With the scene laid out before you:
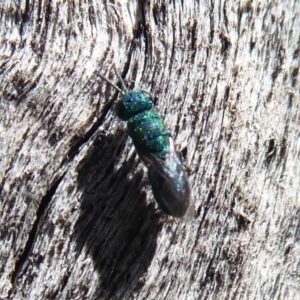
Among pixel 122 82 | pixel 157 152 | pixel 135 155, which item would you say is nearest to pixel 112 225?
pixel 135 155

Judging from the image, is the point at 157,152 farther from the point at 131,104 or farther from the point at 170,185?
the point at 131,104

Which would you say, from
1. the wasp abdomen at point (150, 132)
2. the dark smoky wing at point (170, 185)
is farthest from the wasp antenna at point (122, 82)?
the dark smoky wing at point (170, 185)

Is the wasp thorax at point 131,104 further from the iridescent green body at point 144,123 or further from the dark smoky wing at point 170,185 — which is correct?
the dark smoky wing at point 170,185

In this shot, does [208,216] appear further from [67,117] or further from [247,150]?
[67,117]

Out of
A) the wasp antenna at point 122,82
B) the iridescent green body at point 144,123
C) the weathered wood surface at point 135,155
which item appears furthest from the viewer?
the iridescent green body at point 144,123

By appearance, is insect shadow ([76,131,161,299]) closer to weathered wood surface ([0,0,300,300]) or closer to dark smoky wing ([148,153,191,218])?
weathered wood surface ([0,0,300,300])

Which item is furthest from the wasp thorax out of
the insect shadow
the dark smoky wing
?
the dark smoky wing

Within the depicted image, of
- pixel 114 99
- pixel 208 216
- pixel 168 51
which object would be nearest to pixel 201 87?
pixel 168 51
